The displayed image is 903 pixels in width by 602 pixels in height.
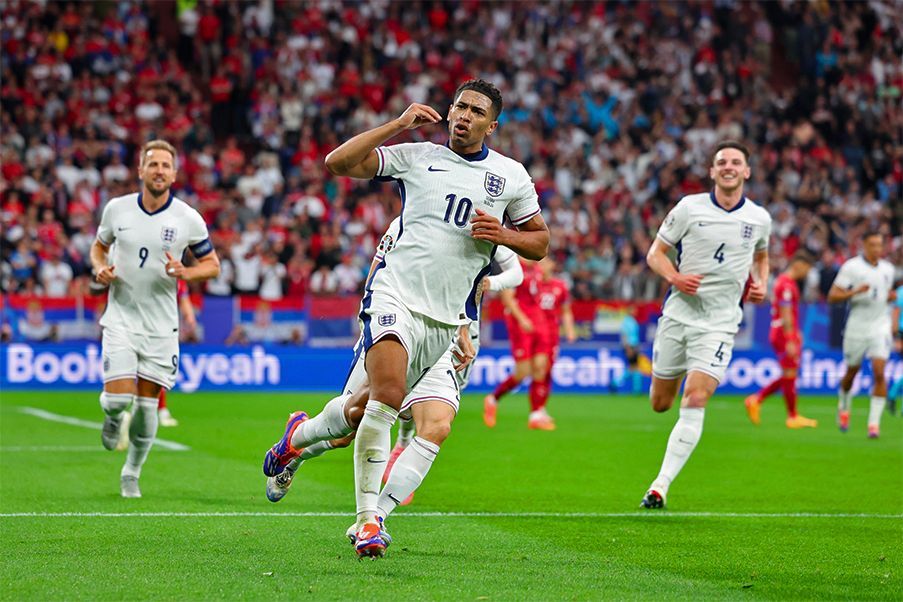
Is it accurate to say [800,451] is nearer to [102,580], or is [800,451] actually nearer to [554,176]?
[102,580]

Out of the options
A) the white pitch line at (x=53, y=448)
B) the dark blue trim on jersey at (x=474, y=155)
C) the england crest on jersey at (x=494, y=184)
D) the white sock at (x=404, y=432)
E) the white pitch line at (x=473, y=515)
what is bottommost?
the white pitch line at (x=53, y=448)

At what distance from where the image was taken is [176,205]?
1088cm

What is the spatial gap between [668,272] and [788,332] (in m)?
8.67

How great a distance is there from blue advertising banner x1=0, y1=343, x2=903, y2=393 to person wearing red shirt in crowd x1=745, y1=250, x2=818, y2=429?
18.3 feet

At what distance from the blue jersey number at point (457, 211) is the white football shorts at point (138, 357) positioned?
12.1 feet

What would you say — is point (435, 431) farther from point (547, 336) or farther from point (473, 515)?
point (547, 336)

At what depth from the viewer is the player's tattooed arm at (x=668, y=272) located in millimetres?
10883

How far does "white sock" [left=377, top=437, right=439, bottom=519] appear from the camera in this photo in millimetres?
7819

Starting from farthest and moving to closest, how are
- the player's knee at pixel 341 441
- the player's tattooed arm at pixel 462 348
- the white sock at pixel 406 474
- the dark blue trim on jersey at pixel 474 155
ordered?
the player's knee at pixel 341 441 < the player's tattooed arm at pixel 462 348 < the dark blue trim on jersey at pixel 474 155 < the white sock at pixel 406 474

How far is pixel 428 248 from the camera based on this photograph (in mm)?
7820

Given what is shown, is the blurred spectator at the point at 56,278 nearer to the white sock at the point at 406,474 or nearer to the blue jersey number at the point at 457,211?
the white sock at the point at 406,474

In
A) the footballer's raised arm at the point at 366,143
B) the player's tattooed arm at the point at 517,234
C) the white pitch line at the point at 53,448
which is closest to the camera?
the footballer's raised arm at the point at 366,143

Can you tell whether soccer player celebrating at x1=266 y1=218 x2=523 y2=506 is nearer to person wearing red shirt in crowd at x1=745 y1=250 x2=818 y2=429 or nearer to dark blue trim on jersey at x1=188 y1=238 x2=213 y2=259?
dark blue trim on jersey at x1=188 y1=238 x2=213 y2=259

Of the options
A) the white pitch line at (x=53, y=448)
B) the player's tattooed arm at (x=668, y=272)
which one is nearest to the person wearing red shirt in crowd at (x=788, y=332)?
the player's tattooed arm at (x=668, y=272)
